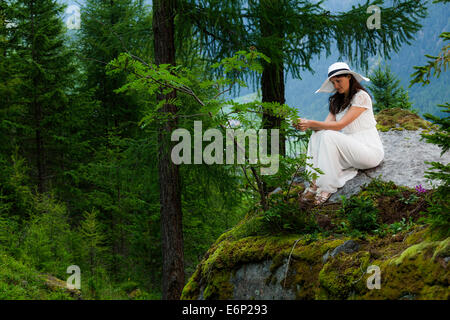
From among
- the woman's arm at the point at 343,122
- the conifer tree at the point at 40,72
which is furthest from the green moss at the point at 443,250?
the conifer tree at the point at 40,72

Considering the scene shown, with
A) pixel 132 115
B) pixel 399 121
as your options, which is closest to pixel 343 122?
pixel 399 121

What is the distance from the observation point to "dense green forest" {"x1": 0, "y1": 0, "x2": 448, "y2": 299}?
22.7 feet

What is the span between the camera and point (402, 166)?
5.14 metres

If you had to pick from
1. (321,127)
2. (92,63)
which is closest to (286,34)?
(321,127)

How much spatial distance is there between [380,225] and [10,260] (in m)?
7.34

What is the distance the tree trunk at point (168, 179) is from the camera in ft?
23.9

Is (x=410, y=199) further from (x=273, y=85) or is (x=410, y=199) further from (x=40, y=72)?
(x=40, y=72)

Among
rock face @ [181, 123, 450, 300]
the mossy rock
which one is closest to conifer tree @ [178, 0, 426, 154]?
the mossy rock

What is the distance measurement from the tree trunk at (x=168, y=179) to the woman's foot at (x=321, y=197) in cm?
310

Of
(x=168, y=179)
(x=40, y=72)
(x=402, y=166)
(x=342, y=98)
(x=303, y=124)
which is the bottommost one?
(x=168, y=179)

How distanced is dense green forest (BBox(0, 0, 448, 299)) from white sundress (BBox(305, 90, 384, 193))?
75 cm

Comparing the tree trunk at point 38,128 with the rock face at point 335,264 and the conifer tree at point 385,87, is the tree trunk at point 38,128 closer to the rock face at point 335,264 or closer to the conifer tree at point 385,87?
the rock face at point 335,264

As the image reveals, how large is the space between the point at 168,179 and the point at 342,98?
3.69 meters
